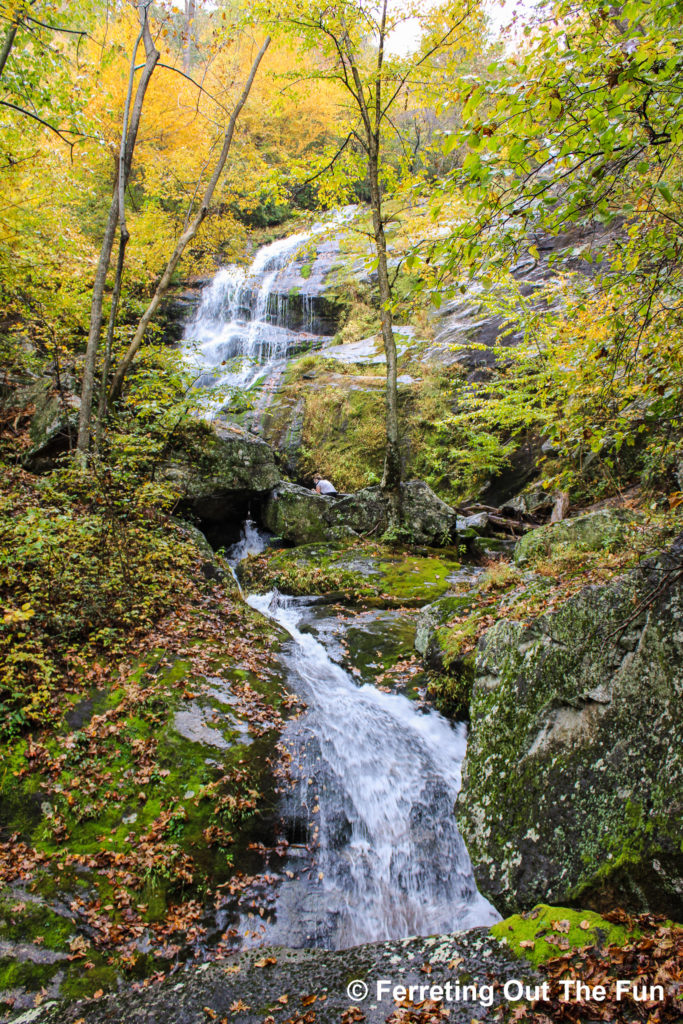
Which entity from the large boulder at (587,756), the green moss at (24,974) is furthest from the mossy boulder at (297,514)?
the green moss at (24,974)

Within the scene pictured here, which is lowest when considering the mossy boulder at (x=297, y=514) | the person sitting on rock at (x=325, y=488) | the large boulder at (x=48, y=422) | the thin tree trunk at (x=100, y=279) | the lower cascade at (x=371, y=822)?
the lower cascade at (x=371, y=822)

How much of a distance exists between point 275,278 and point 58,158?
1123 cm

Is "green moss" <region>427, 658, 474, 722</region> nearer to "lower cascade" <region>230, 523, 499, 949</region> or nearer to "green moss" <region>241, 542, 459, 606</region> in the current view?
"lower cascade" <region>230, 523, 499, 949</region>

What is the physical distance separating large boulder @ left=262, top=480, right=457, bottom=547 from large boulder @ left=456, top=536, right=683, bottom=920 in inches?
269

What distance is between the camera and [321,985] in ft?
9.18

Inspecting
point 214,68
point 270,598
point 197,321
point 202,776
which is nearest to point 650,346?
point 202,776

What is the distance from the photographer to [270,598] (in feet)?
29.0

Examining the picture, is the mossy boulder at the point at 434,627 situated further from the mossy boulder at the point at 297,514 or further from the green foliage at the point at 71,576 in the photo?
the mossy boulder at the point at 297,514

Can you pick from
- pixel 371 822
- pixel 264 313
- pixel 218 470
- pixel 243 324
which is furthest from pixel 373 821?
pixel 264 313

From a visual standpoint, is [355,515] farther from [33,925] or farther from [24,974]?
[24,974]

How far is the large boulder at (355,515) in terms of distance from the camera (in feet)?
35.7

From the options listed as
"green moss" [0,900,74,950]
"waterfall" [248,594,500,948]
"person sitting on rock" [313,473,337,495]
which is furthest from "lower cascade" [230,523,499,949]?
"person sitting on rock" [313,473,337,495]

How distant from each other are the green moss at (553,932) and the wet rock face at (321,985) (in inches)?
3.2

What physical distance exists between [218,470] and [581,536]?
7.31m
